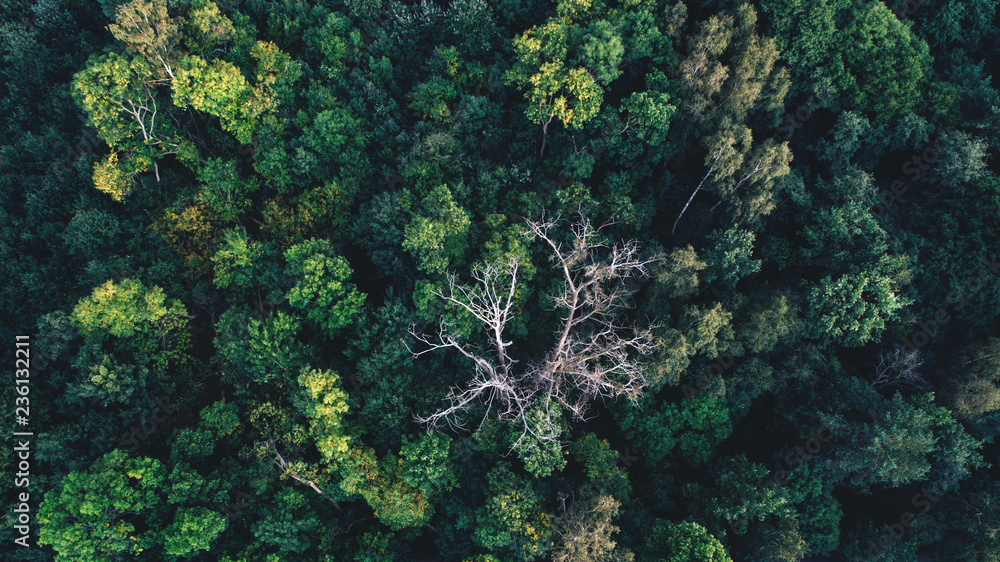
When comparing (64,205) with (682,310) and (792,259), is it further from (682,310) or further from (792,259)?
(792,259)

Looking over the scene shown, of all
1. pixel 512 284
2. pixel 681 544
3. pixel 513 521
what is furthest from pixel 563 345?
pixel 681 544

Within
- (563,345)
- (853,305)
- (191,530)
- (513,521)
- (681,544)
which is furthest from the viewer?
(853,305)

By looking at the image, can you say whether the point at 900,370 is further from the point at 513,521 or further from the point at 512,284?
the point at 513,521

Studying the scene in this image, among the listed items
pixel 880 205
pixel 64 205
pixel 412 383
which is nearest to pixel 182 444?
pixel 412 383

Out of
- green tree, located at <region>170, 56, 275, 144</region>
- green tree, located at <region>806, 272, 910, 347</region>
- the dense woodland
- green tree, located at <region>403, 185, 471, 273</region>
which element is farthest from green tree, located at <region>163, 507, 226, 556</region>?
green tree, located at <region>806, 272, 910, 347</region>

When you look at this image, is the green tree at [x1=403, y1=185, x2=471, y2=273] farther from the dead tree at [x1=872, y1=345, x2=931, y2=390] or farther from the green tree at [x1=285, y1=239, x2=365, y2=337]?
the dead tree at [x1=872, y1=345, x2=931, y2=390]

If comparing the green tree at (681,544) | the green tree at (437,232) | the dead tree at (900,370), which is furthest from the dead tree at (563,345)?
the dead tree at (900,370)
